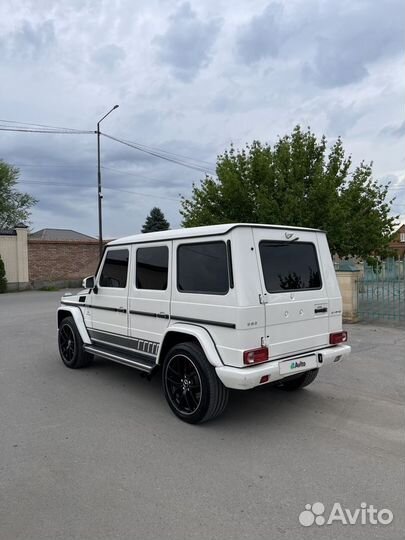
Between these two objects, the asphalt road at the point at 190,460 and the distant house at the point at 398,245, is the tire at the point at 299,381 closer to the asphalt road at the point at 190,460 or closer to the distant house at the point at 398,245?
the asphalt road at the point at 190,460

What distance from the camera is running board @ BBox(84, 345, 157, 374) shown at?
4.86m

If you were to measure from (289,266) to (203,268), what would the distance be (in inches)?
36.8

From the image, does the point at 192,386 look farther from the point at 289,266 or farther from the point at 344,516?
the point at 344,516

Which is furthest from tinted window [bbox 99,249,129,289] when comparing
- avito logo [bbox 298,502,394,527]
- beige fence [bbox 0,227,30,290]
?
beige fence [bbox 0,227,30,290]

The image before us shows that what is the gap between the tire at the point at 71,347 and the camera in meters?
6.28

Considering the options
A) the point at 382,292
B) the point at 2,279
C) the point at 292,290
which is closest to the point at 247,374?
the point at 292,290

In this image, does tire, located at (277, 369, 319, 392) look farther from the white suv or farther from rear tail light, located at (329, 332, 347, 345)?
rear tail light, located at (329, 332, 347, 345)

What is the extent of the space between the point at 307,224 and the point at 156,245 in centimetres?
978

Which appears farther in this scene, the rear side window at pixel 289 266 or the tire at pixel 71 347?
the tire at pixel 71 347

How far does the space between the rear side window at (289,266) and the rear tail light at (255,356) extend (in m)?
0.60

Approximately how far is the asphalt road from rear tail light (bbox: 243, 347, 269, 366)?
2.43 ft

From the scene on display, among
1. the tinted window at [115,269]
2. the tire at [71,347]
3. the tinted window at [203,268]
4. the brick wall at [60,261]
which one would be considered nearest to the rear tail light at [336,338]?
the tinted window at [203,268]

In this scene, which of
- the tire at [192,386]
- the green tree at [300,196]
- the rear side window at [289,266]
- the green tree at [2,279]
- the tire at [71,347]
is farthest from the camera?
the green tree at [2,279]

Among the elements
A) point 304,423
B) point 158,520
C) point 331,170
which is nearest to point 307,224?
point 331,170
